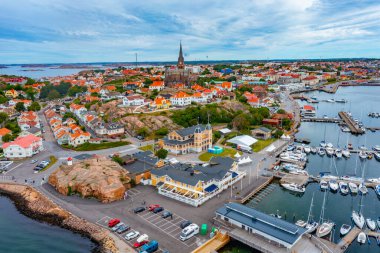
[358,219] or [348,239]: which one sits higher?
[358,219]

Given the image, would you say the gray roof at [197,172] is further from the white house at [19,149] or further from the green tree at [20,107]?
the green tree at [20,107]

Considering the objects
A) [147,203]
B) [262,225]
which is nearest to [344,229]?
[262,225]

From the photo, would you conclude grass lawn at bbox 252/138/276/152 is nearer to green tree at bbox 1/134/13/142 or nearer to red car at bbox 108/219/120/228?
red car at bbox 108/219/120/228

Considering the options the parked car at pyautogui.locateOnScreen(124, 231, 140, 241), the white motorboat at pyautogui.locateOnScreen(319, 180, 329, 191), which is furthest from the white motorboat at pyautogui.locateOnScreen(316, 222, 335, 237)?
the parked car at pyautogui.locateOnScreen(124, 231, 140, 241)

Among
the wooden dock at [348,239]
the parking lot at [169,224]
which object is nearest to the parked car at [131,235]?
the parking lot at [169,224]

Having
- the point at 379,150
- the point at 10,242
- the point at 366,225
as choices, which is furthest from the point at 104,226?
the point at 379,150

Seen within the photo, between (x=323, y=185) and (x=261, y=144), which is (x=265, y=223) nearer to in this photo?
(x=323, y=185)

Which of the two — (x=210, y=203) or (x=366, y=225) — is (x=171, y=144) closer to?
(x=210, y=203)
